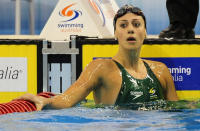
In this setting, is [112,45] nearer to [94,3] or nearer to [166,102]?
[166,102]

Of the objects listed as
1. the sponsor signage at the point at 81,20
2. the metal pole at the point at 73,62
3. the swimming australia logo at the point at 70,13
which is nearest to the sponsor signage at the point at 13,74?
the metal pole at the point at 73,62

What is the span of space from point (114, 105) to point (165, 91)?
627mm

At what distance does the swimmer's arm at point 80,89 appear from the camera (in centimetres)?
340

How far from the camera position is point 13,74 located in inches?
175

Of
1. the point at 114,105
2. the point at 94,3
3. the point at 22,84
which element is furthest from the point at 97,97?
the point at 94,3

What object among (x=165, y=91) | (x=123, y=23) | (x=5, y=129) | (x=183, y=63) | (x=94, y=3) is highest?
(x=94, y=3)

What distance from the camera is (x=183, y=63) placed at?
446 cm

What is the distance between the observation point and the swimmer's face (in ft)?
12.0

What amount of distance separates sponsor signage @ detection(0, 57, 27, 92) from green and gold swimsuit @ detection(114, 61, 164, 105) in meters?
1.33

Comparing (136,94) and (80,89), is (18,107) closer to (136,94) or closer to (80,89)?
(80,89)

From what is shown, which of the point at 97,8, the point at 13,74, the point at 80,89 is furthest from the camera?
the point at 97,8

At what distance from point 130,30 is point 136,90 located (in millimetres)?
605

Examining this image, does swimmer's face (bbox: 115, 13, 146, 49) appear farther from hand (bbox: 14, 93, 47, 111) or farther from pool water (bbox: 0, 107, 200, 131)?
hand (bbox: 14, 93, 47, 111)

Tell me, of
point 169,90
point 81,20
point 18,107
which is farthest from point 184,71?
point 81,20
